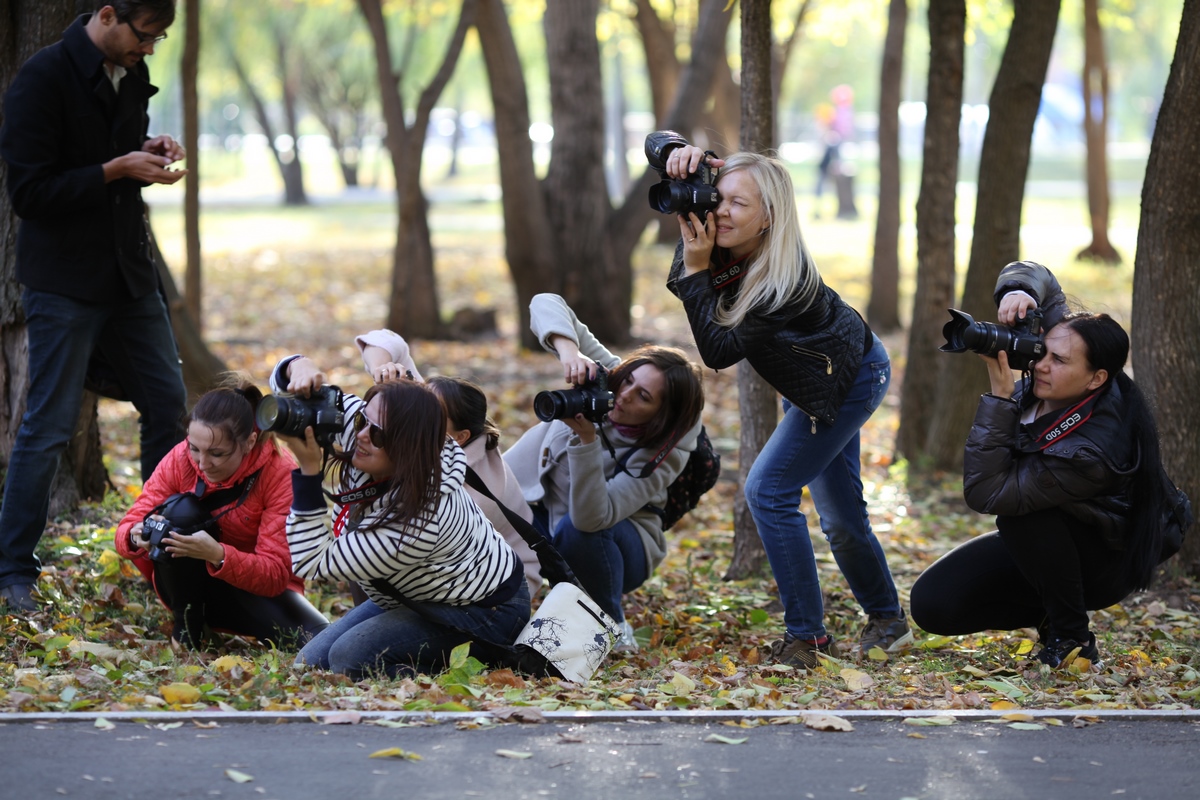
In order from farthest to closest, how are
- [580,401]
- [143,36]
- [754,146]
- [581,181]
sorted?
[581,181] < [754,146] < [143,36] < [580,401]

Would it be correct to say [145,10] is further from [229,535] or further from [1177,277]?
[1177,277]

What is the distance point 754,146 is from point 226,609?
2.88 meters

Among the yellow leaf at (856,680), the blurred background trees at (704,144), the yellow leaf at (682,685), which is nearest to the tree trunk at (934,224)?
the blurred background trees at (704,144)

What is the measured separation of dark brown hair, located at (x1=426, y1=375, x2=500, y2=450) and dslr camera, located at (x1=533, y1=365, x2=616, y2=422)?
1.54 ft

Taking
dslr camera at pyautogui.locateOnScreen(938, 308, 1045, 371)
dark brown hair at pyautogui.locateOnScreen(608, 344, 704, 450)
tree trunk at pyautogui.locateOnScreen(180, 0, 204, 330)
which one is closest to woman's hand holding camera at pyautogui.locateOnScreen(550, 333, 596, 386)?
dark brown hair at pyautogui.locateOnScreen(608, 344, 704, 450)

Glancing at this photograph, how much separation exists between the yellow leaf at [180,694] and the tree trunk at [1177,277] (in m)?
4.05

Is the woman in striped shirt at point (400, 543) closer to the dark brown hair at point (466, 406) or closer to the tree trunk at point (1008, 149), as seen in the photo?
the dark brown hair at point (466, 406)

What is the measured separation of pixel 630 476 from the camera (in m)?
5.11

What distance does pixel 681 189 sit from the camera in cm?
432

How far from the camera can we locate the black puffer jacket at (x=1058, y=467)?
4.41 m

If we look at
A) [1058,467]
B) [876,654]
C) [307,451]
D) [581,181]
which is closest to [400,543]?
[307,451]

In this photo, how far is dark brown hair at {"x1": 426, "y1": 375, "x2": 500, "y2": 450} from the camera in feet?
16.4

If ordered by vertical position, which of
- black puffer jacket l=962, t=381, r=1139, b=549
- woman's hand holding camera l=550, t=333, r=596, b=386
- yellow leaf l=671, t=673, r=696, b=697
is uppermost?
woman's hand holding camera l=550, t=333, r=596, b=386

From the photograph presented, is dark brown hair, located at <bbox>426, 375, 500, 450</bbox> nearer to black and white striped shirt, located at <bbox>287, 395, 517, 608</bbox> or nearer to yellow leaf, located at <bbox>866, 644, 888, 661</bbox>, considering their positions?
black and white striped shirt, located at <bbox>287, 395, 517, 608</bbox>
